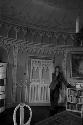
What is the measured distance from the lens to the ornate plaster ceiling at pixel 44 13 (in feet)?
16.5

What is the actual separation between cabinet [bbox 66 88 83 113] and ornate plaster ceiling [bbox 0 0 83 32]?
2.61 m

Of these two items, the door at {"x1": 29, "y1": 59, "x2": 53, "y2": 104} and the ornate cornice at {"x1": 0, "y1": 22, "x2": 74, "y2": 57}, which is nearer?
the ornate cornice at {"x1": 0, "y1": 22, "x2": 74, "y2": 57}

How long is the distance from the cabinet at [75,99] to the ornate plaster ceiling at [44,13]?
261cm

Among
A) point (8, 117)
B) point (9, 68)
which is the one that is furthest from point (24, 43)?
point (8, 117)

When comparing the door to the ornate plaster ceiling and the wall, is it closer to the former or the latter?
the wall

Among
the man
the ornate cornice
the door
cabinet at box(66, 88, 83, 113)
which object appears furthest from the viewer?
the door

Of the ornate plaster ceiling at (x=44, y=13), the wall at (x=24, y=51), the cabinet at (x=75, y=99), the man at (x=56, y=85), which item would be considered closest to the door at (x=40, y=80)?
the wall at (x=24, y=51)

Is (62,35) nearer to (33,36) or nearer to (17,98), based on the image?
(33,36)

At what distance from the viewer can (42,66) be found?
621cm

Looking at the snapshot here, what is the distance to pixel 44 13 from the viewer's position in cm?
564

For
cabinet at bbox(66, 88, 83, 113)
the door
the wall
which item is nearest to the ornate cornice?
the wall

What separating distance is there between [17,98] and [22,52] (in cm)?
181

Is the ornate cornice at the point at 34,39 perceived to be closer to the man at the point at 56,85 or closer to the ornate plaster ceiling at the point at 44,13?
the ornate plaster ceiling at the point at 44,13

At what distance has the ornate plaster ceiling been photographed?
5.04 m
